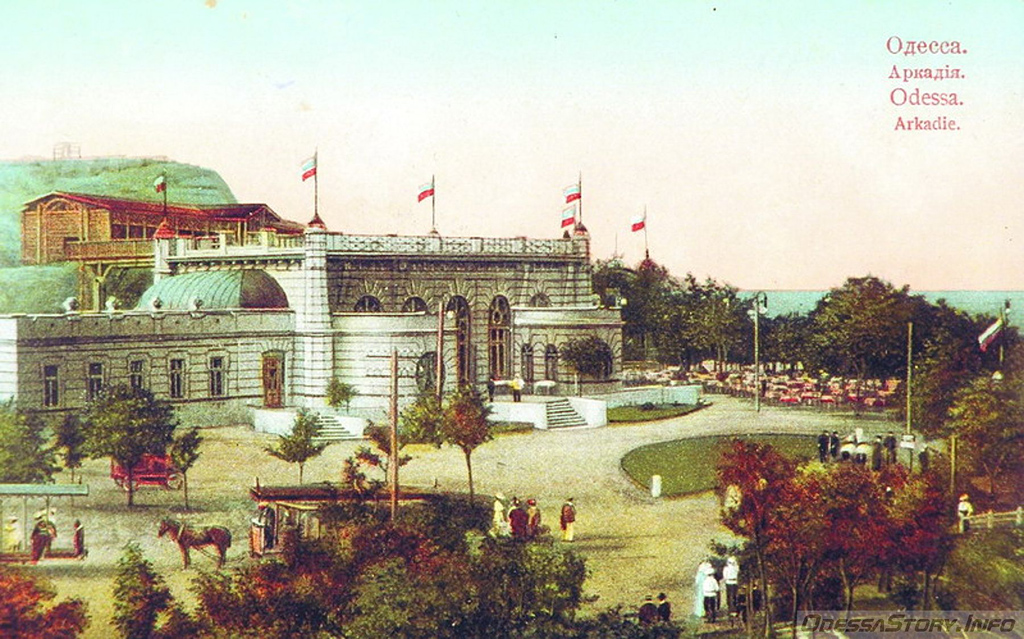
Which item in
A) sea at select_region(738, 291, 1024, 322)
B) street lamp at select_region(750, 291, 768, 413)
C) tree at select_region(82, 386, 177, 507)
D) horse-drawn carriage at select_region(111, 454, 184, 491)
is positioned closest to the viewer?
tree at select_region(82, 386, 177, 507)

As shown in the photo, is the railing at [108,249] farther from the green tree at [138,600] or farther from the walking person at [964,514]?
the walking person at [964,514]

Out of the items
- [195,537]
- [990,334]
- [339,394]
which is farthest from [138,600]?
[990,334]

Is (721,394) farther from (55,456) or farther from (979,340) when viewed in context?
(55,456)

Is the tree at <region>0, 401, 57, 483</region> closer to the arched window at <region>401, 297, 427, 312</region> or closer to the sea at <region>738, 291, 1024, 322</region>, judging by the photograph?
the arched window at <region>401, 297, 427, 312</region>

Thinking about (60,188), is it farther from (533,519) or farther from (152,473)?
(533,519)

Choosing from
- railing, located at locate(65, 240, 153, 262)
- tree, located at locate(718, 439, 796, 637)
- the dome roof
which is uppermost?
railing, located at locate(65, 240, 153, 262)

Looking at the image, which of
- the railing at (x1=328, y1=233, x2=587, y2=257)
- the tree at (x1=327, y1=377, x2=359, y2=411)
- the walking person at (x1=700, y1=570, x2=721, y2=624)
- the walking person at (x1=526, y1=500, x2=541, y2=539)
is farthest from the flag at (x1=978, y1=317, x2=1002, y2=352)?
the tree at (x1=327, y1=377, x2=359, y2=411)

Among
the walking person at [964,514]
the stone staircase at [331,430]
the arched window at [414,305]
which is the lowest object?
the walking person at [964,514]

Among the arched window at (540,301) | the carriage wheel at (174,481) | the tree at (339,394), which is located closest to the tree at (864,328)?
the arched window at (540,301)
